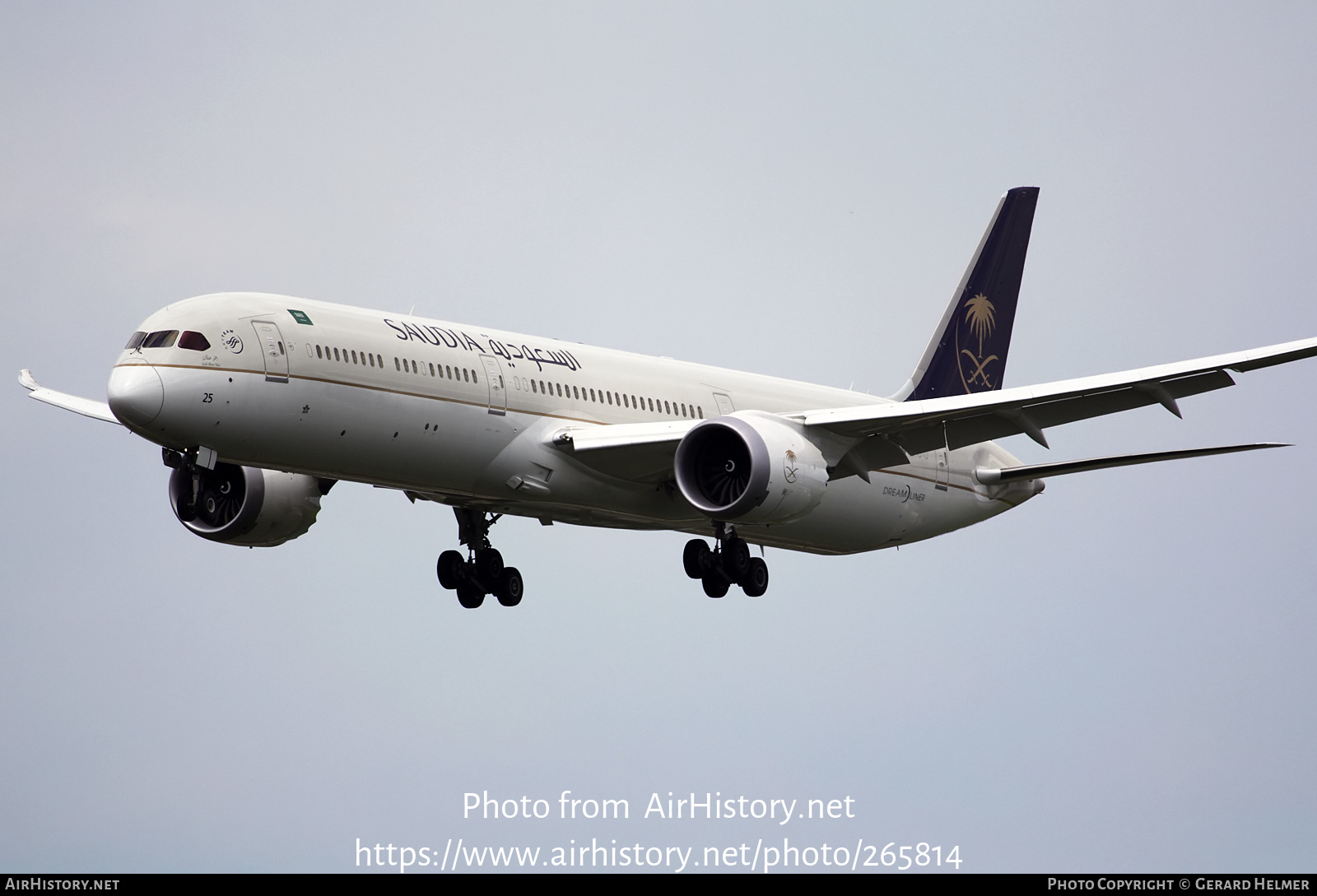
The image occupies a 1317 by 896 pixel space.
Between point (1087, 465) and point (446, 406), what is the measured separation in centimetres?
1456

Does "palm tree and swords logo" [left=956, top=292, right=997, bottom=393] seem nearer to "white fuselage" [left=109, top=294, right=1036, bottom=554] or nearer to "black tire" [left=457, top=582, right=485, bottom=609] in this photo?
"white fuselage" [left=109, top=294, right=1036, bottom=554]

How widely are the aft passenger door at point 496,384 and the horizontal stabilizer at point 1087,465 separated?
13.2 metres

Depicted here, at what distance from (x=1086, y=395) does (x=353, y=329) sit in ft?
45.0

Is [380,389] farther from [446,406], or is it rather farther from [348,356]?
[446,406]

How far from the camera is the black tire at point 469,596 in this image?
39.4 meters

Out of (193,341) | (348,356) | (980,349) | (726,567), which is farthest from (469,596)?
(980,349)

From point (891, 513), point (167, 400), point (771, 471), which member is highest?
point (891, 513)

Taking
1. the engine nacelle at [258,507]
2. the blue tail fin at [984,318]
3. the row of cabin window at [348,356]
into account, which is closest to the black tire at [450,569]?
the engine nacelle at [258,507]

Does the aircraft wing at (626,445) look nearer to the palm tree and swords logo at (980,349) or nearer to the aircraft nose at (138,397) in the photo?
the aircraft nose at (138,397)

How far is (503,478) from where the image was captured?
34469mm

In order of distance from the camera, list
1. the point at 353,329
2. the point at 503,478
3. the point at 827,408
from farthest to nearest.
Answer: the point at 827,408 → the point at 503,478 → the point at 353,329

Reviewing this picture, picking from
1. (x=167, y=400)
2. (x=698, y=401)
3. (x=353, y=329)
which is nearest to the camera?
(x=167, y=400)

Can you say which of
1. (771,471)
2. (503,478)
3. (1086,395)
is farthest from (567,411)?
(1086,395)

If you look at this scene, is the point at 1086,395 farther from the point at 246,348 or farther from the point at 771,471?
the point at 246,348
